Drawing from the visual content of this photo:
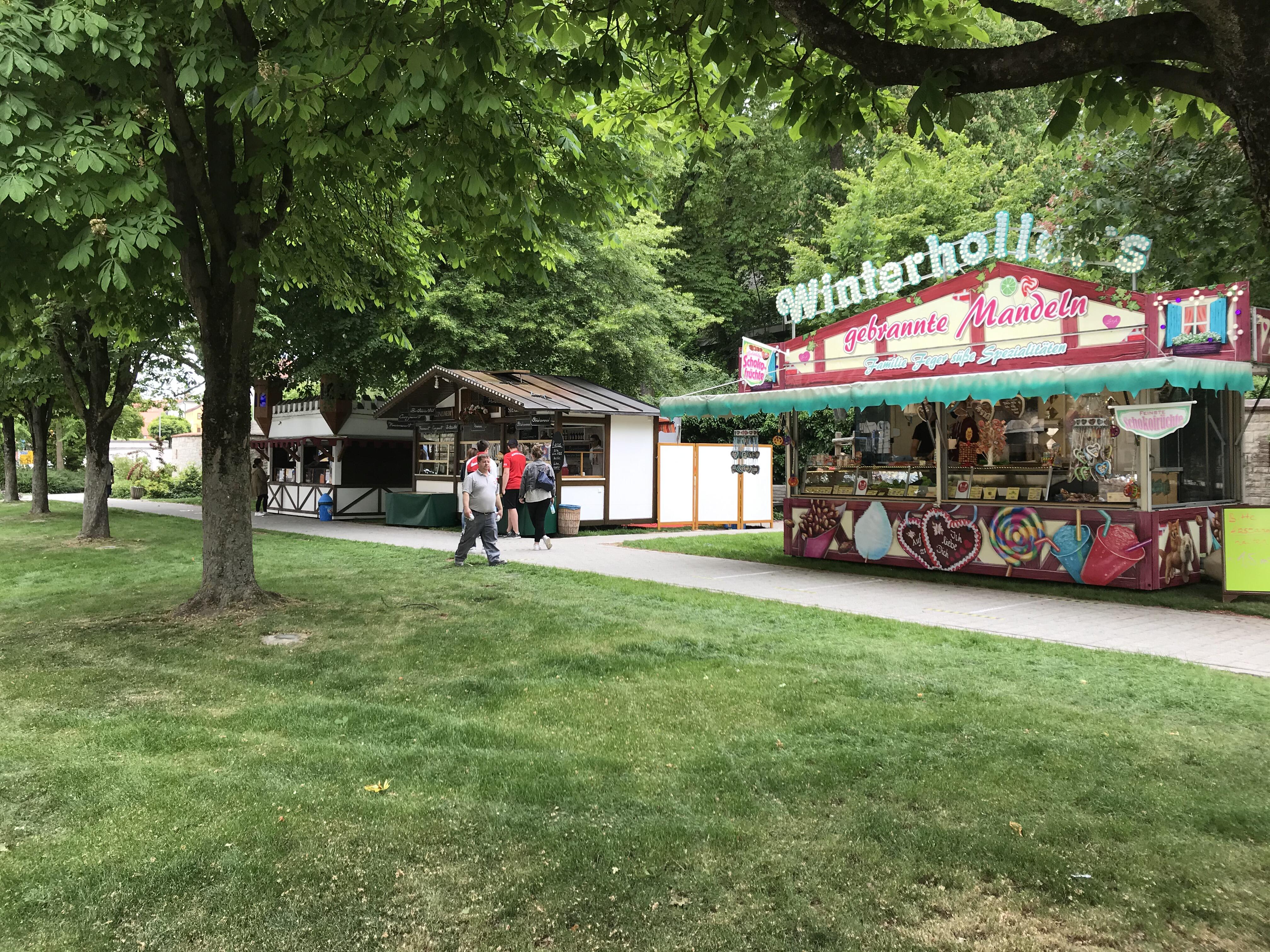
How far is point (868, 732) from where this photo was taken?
5.23m

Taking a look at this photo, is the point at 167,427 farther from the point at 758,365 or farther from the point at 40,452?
the point at 758,365

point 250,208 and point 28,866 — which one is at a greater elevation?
point 250,208

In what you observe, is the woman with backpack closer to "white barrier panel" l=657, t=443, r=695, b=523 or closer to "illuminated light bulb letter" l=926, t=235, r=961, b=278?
"white barrier panel" l=657, t=443, r=695, b=523

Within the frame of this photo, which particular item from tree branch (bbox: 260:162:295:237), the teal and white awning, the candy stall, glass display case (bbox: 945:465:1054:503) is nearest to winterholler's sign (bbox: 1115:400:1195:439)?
the candy stall

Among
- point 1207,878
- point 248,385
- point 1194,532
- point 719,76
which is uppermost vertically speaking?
point 719,76

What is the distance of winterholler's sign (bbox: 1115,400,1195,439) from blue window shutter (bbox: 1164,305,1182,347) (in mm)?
762

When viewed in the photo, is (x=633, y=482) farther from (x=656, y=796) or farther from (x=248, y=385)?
(x=656, y=796)

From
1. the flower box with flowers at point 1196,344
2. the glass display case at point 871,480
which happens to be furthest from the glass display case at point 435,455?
the flower box with flowers at point 1196,344

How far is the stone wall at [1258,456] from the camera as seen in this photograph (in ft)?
52.1

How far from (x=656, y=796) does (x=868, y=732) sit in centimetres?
159

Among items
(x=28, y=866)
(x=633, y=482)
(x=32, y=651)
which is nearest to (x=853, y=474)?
(x=633, y=482)

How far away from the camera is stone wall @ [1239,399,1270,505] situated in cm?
1588

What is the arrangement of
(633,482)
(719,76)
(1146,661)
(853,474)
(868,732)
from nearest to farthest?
(868,732), (719,76), (1146,661), (853,474), (633,482)

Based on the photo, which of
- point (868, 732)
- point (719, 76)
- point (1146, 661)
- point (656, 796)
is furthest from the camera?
point (1146, 661)
